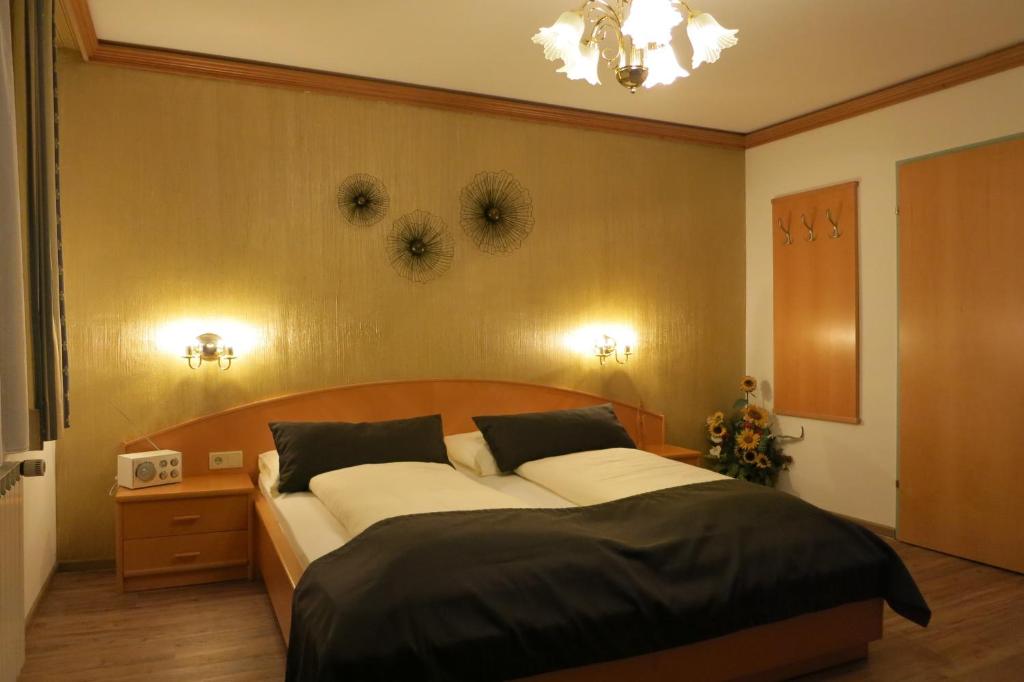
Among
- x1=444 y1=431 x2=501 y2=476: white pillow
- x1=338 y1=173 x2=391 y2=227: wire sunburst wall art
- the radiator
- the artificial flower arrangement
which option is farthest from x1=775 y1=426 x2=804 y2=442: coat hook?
the radiator

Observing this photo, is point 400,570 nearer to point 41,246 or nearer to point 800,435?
point 41,246

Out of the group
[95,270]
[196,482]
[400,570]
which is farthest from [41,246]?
[400,570]

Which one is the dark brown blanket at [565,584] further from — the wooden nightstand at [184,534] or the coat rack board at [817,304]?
the coat rack board at [817,304]

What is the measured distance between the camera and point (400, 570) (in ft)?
6.79

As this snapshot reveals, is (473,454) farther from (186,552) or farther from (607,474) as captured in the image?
(186,552)

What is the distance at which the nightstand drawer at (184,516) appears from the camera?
10.7 ft

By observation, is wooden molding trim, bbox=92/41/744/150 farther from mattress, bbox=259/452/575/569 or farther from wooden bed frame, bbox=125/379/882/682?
mattress, bbox=259/452/575/569

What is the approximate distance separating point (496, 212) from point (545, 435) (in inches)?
53.7

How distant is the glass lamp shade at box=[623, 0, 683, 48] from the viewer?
2.21 meters

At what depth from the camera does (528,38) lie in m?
3.42

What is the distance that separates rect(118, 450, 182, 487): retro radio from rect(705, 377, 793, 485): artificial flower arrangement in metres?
3.16

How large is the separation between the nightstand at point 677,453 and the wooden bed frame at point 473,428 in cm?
8

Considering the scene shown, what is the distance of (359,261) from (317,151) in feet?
1.98

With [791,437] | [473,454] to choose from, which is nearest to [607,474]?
[473,454]
